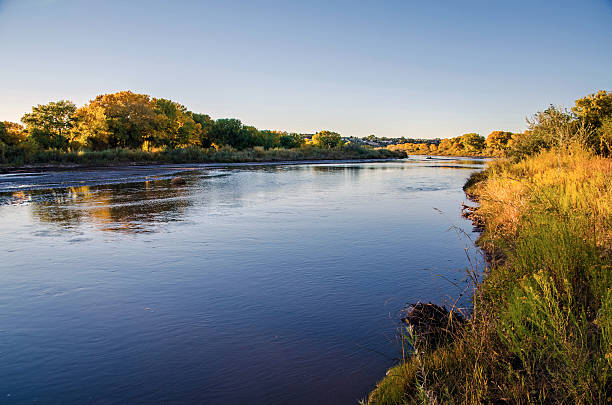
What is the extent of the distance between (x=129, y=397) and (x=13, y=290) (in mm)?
4449

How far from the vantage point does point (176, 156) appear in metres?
56.8

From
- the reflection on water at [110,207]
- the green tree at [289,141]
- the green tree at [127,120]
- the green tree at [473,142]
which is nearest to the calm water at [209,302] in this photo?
Answer: the reflection on water at [110,207]

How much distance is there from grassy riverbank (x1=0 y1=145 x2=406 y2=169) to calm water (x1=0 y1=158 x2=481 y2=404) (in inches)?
1279

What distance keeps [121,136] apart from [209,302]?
57.2 metres

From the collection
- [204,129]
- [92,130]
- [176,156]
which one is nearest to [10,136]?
[92,130]

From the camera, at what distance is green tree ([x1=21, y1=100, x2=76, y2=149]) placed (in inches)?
2003

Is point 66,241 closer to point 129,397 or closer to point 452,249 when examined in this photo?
point 129,397

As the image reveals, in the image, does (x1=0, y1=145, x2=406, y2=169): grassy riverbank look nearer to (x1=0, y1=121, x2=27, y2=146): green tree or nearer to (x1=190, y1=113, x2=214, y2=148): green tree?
(x1=0, y1=121, x2=27, y2=146): green tree

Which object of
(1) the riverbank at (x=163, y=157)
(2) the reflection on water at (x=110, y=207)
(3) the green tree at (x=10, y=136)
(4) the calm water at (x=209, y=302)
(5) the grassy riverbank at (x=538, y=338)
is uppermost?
(3) the green tree at (x=10, y=136)

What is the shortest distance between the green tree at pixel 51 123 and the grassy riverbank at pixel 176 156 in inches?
339

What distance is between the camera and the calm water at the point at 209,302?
4.28 meters

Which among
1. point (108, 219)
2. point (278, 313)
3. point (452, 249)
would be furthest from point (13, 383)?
point (108, 219)

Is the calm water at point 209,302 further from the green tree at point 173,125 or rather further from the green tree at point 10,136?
the green tree at point 173,125

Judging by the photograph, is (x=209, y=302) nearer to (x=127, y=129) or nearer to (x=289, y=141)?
(x=127, y=129)
